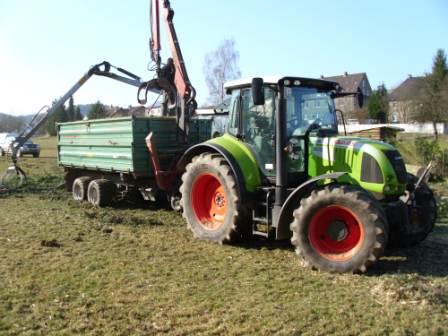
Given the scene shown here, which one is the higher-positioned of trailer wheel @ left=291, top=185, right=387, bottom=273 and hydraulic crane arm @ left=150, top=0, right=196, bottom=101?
hydraulic crane arm @ left=150, top=0, right=196, bottom=101

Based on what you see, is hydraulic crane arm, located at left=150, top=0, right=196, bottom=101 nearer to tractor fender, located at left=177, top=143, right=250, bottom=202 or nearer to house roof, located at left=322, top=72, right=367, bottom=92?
tractor fender, located at left=177, top=143, right=250, bottom=202

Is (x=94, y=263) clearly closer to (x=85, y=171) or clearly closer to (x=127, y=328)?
(x=127, y=328)

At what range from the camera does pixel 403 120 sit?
182 ft

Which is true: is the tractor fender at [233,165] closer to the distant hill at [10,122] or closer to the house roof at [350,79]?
the house roof at [350,79]

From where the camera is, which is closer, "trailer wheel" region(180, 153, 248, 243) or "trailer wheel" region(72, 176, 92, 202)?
"trailer wheel" region(180, 153, 248, 243)

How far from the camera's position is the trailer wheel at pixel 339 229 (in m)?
5.64

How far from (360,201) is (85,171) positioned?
7.88m

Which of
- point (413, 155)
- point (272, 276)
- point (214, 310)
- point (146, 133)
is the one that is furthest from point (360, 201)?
point (413, 155)

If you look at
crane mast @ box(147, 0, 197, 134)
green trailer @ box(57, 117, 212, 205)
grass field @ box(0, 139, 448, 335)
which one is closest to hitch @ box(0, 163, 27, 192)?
green trailer @ box(57, 117, 212, 205)

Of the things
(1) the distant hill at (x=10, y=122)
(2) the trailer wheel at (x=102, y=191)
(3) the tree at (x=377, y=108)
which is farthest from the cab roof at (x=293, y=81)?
(1) the distant hill at (x=10, y=122)

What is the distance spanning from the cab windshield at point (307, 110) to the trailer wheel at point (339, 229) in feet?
3.77

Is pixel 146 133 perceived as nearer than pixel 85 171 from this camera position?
Yes

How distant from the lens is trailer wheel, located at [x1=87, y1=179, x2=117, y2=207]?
10648 mm

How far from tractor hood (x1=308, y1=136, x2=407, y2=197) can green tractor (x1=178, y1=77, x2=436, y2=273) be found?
0.5 inches
